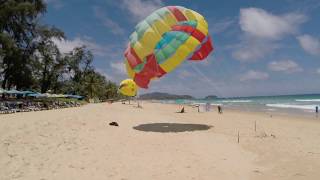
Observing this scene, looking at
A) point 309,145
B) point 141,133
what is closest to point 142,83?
point 141,133

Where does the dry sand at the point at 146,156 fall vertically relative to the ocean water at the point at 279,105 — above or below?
below

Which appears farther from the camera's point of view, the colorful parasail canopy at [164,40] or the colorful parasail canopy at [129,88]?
the colorful parasail canopy at [129,88]

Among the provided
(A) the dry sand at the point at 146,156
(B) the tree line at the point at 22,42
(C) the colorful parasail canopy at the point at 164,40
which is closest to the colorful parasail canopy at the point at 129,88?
(B) the tree line at the point at 22,42

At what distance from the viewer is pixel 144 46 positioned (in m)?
15.5

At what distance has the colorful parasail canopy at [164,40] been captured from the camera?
15523mm

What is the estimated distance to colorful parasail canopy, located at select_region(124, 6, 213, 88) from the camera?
15523 mm

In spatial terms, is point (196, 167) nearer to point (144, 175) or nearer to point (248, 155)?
point (144, 175)

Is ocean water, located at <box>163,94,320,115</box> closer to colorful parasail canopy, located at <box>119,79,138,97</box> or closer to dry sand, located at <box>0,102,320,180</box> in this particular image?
colorful parasail canopy, located at <box>119,79,138,97</box>

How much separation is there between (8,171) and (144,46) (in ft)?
27.9

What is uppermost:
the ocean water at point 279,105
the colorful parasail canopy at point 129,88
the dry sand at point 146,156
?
the colorful parasail canopy at point 129,88

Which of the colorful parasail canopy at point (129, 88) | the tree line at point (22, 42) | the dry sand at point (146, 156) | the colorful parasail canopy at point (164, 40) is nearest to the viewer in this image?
the dry sand at point (146, 156)

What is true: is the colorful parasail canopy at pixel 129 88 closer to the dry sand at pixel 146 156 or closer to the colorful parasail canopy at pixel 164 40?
the colorful parasail canopy at pixel 164 40

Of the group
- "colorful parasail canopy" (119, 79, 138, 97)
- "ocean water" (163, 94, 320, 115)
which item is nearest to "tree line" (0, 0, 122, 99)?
"colorful parasail canopy" (119, 79, 138, 97)

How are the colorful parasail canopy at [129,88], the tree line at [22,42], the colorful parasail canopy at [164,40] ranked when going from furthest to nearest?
the colorful parasail canopy at [129,88] → the tree line at [22,42] → the colorful parasail canopy at [164,40]
